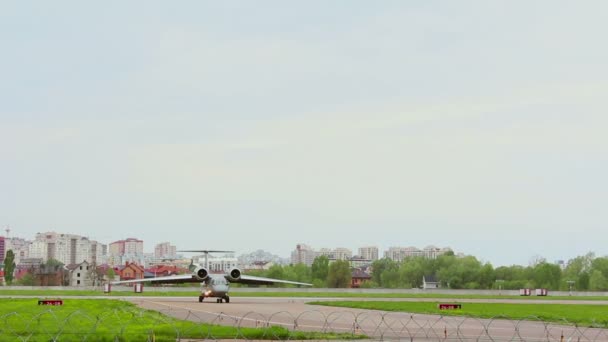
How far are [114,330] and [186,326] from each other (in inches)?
147

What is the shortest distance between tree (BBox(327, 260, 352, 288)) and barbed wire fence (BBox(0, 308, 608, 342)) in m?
122

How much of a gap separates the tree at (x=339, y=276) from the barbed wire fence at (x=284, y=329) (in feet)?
399

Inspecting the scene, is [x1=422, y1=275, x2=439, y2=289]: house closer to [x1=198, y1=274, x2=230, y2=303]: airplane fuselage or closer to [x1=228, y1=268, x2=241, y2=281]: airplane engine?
[x1=228, y1=268, x2=241, y2=281]: airplane engine

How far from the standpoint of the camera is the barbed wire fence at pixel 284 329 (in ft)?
96.2

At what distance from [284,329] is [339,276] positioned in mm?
134231

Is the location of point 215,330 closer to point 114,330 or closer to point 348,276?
point 114,330

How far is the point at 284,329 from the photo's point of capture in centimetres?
3153

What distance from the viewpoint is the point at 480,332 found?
112ft

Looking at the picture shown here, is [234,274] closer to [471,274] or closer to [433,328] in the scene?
[433,328]

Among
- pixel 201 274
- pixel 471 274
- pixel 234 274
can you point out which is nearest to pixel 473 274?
pixel 471 274

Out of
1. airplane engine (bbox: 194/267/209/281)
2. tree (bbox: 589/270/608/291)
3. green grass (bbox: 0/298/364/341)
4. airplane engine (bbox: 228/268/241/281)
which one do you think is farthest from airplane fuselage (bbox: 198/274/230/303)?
tree (bbox: 589/270/608/291)

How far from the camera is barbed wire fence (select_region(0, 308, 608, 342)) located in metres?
29.3

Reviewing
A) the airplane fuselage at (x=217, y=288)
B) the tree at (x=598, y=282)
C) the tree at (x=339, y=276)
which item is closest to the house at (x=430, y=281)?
the tree at (x=339, y=276)

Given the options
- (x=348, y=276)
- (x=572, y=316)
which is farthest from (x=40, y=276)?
(x=572, y=316)
